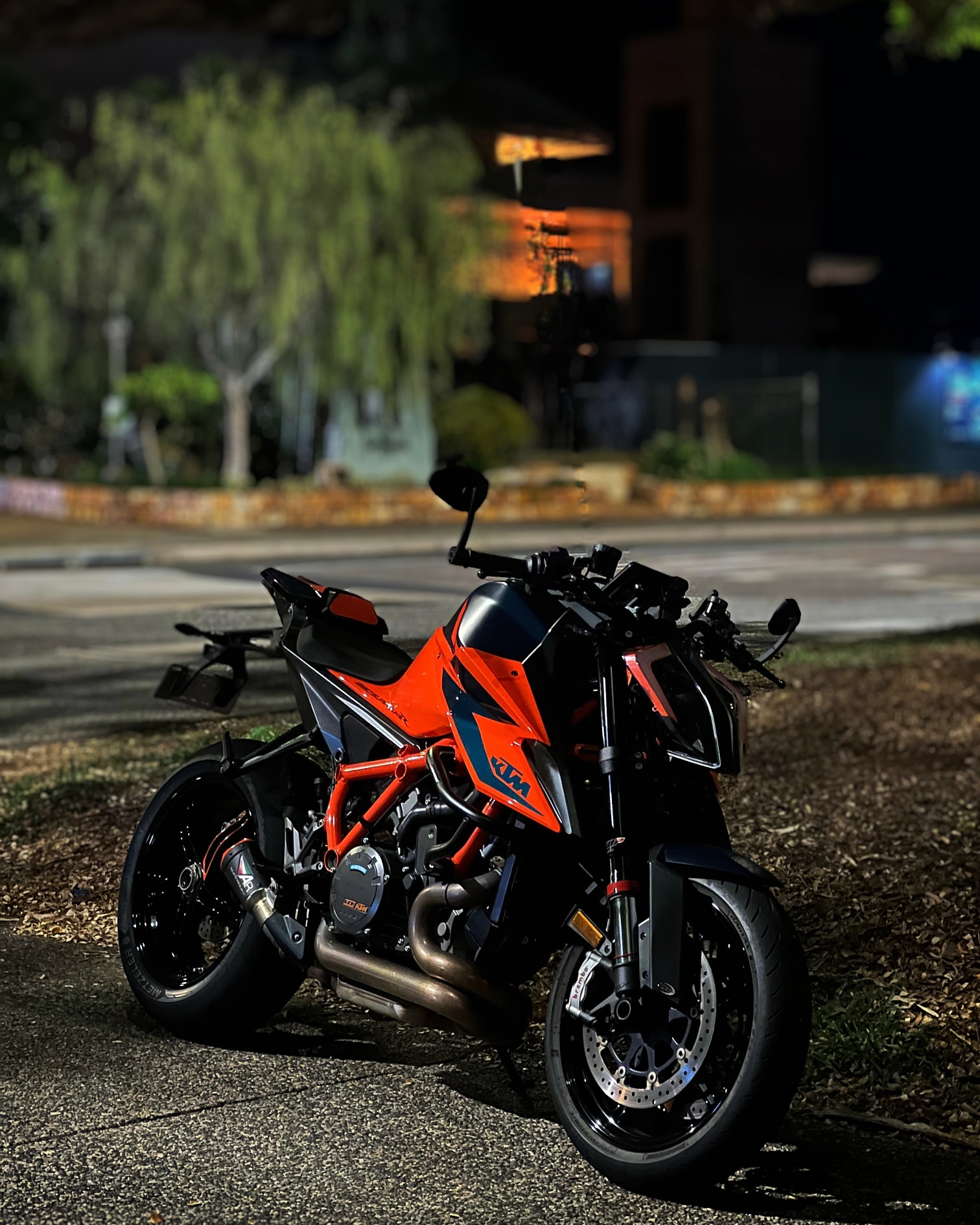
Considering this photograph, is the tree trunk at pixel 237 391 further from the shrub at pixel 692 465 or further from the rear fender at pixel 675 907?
the rear fender at pixel 675 907

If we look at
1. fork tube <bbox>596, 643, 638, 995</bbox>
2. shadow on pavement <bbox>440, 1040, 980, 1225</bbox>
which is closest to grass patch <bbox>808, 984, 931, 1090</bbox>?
shadow on pavement <bbox>440, 1040, 980, 1225</bbox>

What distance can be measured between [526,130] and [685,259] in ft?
152

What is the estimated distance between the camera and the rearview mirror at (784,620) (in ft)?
14.6

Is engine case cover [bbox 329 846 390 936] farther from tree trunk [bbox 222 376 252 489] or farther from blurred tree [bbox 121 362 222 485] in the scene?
blurred tree [bbox 121 362 222 485]

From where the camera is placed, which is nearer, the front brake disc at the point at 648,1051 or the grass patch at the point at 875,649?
the front brake disc at the point at 648,1051

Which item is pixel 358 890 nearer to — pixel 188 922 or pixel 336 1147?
pixel 336 1147

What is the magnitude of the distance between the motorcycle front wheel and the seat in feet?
3.25

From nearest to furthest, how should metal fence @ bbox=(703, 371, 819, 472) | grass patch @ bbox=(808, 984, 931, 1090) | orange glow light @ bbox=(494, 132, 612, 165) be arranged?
1. grass patch @ bbox=(808, 984, 931, 1090)
2. orange glow light @ bbox=(494, 132, 612, 165)
3. metal fence @ bbox=(703, 371, 819, 472)

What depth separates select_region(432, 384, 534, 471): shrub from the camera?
111 feet

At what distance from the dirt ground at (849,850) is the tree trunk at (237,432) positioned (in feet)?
65.7

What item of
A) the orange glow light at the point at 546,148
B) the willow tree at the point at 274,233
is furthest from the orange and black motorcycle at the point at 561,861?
the willow tree at the point at 274,233

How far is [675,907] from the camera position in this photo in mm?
4195

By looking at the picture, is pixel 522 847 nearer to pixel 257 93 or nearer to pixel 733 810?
pixel 733 810

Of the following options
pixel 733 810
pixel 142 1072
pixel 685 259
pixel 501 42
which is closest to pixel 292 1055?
pixel 142 1072
